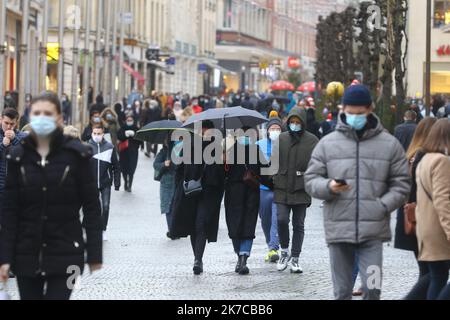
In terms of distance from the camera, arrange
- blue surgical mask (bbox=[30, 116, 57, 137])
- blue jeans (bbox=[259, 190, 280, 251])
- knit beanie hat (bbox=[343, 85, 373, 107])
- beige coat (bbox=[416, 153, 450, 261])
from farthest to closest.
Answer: blue jeans (bbox=[259, 190, 280, 251]) < beige coat (bbox=[416, 153, 450, 261]) < knit beanie hat (bbox=[343, 85, 373, 107]) < blue surgical mask (bbox=[30, 116, 57, 137])

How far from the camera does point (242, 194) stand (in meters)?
15.4

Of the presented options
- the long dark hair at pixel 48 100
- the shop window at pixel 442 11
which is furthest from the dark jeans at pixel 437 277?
the shop window at pixel 442 11

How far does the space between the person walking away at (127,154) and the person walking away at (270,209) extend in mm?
11021

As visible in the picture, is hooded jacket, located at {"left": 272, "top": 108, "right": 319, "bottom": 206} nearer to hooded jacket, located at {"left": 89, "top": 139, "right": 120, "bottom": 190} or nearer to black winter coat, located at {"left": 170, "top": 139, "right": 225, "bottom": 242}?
black winter coat, located at {"left": 170, "top": 139, "right": 225, "bottom": 242}

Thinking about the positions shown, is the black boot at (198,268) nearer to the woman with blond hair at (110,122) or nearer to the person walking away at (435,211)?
the person walking away at (435,211)

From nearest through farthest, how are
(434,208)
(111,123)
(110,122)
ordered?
(434,208) → (110,122) → (111,123)

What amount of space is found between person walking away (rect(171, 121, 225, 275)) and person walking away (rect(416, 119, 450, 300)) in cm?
524

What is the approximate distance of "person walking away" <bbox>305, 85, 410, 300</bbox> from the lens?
9.69 meters

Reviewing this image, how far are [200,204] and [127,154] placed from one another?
43.7 ft

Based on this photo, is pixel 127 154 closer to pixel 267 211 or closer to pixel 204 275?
pixel 267 211

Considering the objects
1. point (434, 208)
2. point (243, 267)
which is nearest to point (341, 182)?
point (434, 208)

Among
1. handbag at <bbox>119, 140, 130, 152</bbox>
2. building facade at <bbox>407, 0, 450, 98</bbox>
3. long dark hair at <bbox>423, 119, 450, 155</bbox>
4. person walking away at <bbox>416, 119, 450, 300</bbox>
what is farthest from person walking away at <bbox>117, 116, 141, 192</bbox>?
building facade at <bbox>407, 0, 450, 98</bbox>

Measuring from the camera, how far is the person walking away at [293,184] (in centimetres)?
1521
